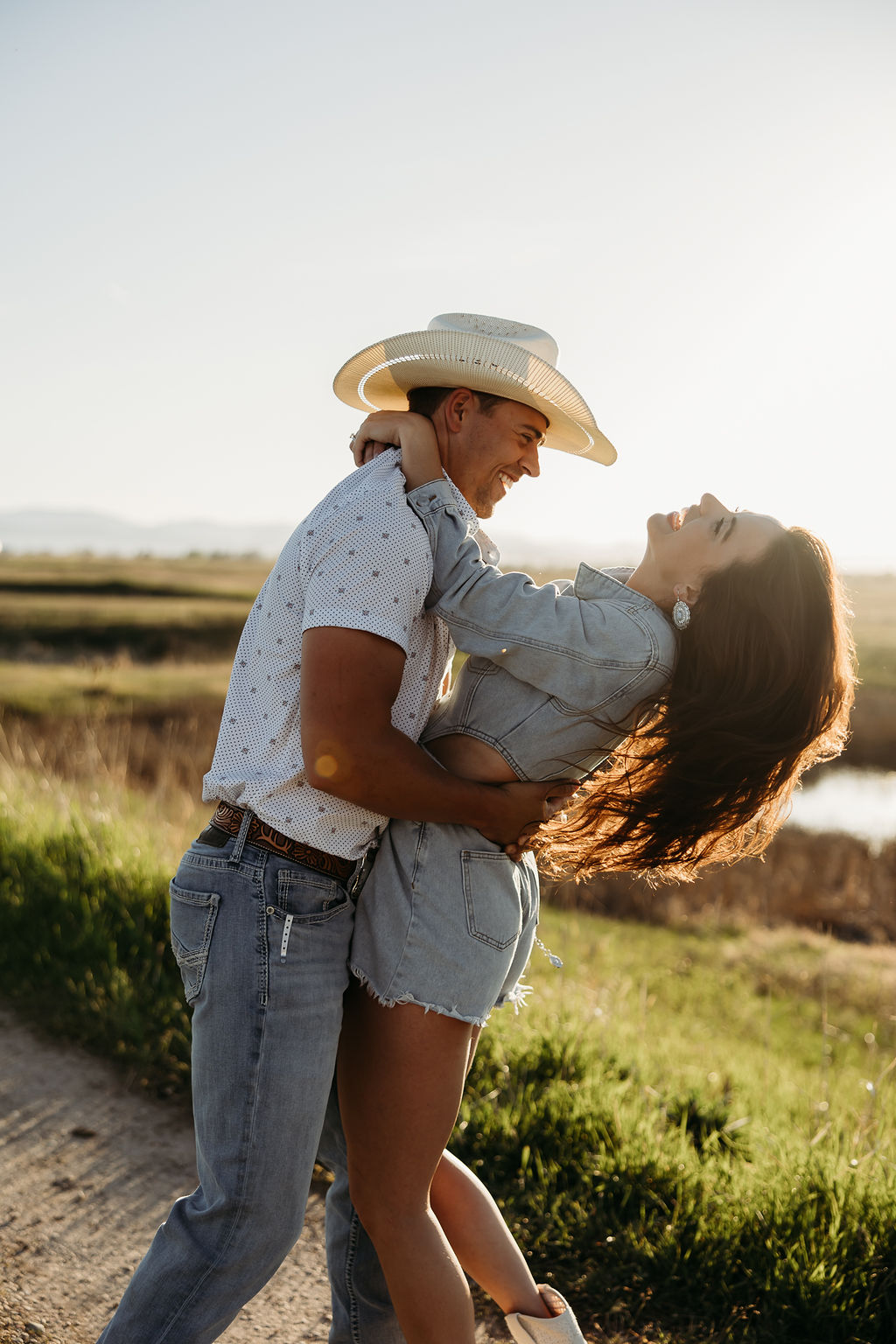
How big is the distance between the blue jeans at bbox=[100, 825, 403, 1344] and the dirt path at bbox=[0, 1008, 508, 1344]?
995mm

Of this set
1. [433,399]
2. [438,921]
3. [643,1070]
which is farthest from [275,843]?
[643,1070]

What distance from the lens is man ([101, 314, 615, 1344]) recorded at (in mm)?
2000

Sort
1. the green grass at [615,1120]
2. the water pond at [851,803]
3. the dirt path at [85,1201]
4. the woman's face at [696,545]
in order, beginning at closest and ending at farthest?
the woman's face at [696,545] → the dirt path at [85,1201] → the green grass at [615,1120] → the water pond at [851,803]

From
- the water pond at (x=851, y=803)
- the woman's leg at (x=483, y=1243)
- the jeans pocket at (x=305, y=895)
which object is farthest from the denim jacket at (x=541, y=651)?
the water pond at (x=851, y=803)

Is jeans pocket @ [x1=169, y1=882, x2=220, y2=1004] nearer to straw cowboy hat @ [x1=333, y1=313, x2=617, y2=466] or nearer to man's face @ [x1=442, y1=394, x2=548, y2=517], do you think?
man's face @ [x1=442, y1=394, x2=548, y2=517]

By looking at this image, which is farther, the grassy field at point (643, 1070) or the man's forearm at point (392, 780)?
the grassy field at point (643, 1070)

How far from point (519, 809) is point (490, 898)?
0.20 metres

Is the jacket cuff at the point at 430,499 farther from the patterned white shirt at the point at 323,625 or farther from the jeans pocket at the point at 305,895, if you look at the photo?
the jeans pocket at the point at 305,895

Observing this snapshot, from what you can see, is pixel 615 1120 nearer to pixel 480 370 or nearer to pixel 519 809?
pixel 519 809

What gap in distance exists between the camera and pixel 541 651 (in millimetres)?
2092

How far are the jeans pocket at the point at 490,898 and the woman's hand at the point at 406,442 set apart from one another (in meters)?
0.84

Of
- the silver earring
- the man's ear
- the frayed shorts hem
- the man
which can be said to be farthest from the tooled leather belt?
the man's ear

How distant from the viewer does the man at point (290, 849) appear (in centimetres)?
200

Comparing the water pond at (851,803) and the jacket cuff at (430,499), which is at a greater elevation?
the jacket cuff at (430,499)
